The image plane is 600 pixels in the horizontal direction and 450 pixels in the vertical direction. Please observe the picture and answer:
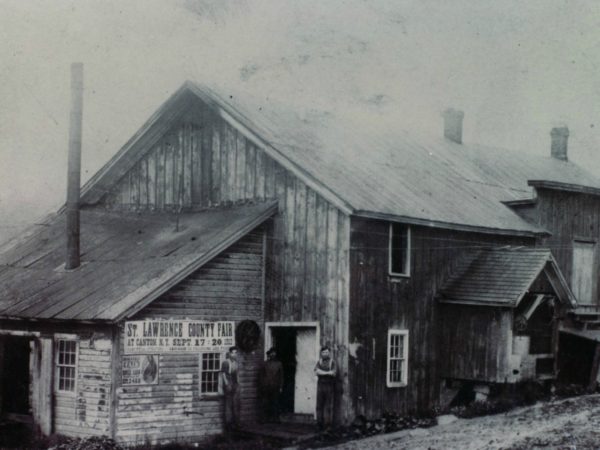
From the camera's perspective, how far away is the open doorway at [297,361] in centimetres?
2252

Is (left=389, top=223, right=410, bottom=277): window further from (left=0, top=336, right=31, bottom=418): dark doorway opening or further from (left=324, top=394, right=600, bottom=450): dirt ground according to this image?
(left=0, top=336, right=31, bottom=418): dark doorway opening

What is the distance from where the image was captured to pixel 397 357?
76.6 ft

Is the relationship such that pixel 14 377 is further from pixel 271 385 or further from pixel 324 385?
pixel 324 385

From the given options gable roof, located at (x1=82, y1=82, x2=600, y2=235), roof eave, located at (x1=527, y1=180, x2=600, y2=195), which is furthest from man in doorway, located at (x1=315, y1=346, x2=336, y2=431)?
roof eave, located at (x1=527, y1=180, x2=600, y2=195)

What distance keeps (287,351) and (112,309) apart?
5354mm

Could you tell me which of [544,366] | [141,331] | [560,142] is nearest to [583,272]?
[544,366]

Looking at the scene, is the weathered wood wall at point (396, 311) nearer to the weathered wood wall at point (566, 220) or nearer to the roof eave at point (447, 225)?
the roof eave at point (447, 225)

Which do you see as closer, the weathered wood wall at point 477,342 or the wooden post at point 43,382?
the wooden post at point 43,382

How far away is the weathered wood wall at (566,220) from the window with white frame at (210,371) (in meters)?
11.9

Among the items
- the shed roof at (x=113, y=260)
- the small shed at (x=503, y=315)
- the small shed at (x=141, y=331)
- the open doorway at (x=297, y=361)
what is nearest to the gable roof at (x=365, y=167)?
the small shed at (x=503, y=315)

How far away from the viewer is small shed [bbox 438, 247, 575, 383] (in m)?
23.4

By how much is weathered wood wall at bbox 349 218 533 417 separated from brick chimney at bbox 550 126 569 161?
15.5 m

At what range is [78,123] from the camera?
24891 millimetres

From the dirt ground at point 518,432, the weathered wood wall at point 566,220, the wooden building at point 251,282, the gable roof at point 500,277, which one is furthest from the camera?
the weathered wood wall at point 566,220
